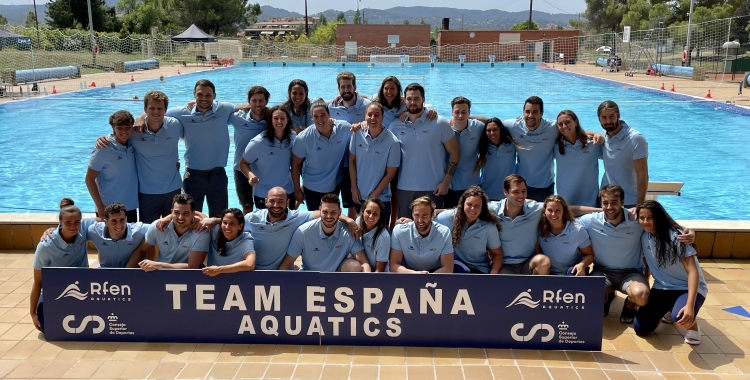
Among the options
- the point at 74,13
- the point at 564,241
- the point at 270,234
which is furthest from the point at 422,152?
the point at 74,13

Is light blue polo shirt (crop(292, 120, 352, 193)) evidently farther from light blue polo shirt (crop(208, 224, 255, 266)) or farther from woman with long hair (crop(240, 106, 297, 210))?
light blue polo shirt (crop(208, 224, 255, 266))

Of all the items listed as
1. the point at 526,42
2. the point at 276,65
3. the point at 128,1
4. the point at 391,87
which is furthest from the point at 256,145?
the point at 128,1

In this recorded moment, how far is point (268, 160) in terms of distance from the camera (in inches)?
221

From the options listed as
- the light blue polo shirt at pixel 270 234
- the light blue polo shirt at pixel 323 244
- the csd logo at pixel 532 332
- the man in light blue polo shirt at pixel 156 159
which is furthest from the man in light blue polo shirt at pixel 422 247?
the man in light blue polo shirt at pixel 156 159

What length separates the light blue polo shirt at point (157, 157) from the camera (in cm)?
548

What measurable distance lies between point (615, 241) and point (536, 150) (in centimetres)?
116

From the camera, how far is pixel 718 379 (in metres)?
3.91

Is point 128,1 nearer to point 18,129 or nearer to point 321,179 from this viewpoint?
point 18,129

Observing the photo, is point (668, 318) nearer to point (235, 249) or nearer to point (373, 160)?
point (373, 160)

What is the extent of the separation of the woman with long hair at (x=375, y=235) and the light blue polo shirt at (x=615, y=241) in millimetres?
1538

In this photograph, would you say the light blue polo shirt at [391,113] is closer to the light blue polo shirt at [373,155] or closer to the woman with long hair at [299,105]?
the light blue polo shirt at [373,155]

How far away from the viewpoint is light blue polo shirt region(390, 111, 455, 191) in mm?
5496

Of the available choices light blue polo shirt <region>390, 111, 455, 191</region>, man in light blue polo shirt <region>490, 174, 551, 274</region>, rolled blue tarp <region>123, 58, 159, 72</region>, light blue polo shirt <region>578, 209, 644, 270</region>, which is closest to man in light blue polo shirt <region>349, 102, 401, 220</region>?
light blue polo shirt <region>390, 111, 455, 191</region>

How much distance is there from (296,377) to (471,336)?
1.21 metres
